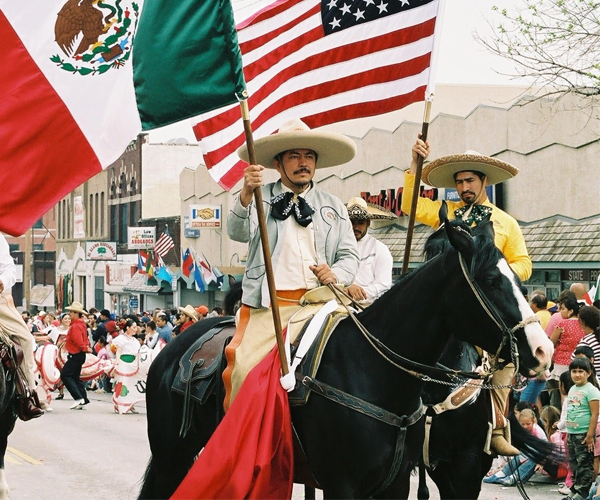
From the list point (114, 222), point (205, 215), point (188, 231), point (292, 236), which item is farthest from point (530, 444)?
point (114, 222)

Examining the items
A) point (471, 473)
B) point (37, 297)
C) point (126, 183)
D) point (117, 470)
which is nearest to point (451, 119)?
point (117, 470)

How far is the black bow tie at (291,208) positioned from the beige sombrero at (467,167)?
1.38m

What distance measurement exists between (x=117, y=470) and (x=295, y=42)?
546 cm

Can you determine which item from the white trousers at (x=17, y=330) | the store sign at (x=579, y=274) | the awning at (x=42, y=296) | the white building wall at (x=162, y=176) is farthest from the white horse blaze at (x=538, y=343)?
the awning at (x=42, y=296)

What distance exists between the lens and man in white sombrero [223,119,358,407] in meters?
6.64

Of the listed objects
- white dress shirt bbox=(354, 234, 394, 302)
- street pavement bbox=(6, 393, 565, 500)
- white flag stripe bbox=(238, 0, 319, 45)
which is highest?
white flag stripe bbox=(238, 0, 319, 45)

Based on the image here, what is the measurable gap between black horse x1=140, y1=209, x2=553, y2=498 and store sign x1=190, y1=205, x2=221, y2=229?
35529 mm

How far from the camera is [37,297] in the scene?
68.6 metres

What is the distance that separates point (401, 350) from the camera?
6.05 meters

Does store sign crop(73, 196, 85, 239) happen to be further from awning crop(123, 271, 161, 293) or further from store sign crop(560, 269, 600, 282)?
store sign crop(560, 269, 600, 282)

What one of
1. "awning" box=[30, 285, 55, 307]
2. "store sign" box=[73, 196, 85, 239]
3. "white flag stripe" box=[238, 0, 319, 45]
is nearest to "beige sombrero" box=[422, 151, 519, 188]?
"white flag stripe" box=[238, 0, 319, 45]

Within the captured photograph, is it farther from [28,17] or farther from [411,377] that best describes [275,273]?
[28,17]

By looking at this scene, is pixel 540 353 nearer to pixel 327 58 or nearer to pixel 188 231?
pixel 327 58

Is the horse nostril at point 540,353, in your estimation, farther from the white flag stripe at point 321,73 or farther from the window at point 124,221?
the window at point 124,221
